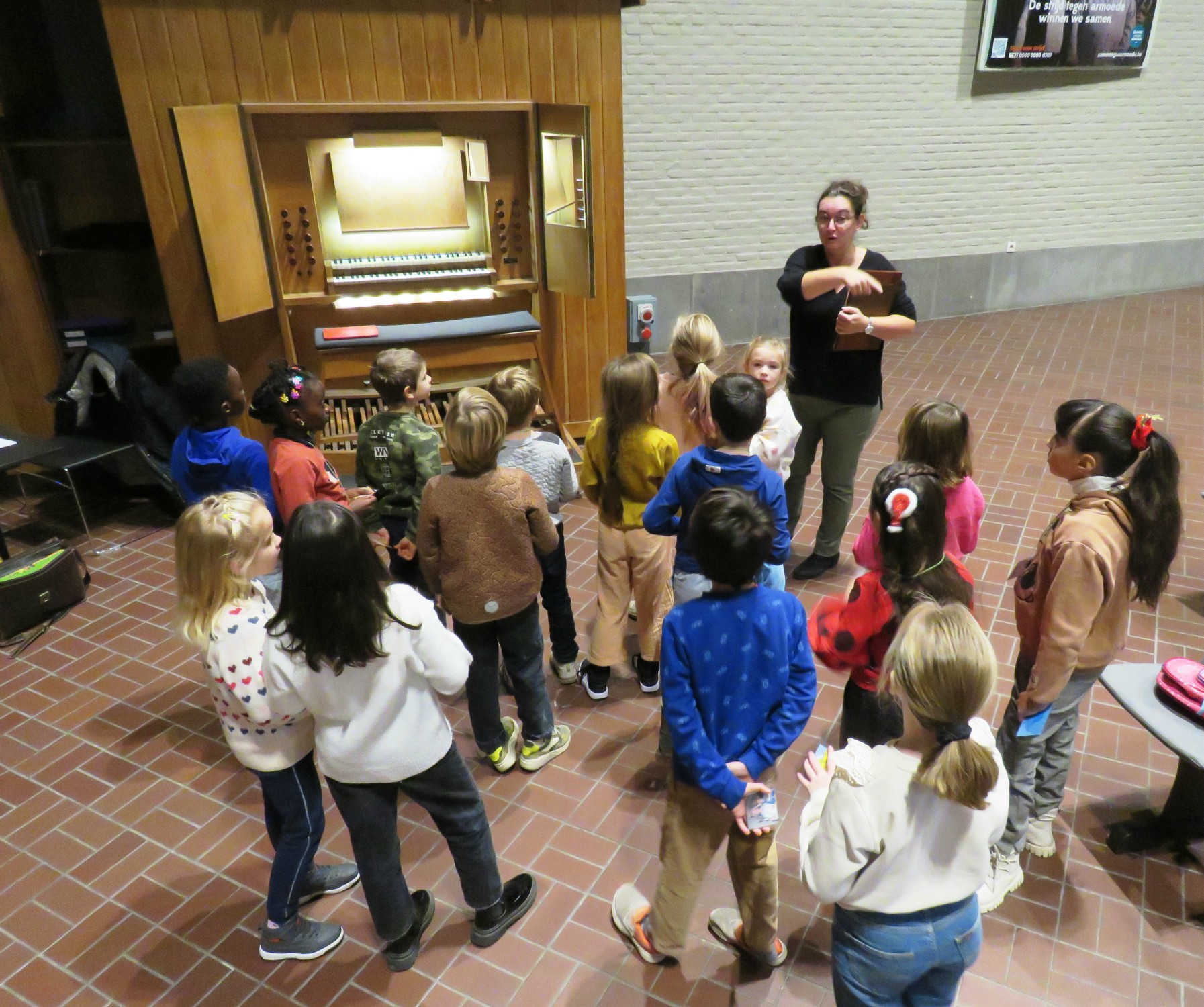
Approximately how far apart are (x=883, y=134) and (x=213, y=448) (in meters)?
8.15

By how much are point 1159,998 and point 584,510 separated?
3810mm

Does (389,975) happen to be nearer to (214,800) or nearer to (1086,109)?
(214,800)

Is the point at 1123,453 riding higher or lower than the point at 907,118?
lower

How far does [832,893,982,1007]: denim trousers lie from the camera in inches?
69.7

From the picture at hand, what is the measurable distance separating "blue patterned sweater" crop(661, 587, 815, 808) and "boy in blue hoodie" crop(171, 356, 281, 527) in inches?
77.7

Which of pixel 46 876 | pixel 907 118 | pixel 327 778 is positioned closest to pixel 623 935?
pixel 327 778

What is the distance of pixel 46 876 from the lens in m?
2.99

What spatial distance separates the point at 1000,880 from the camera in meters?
2.75

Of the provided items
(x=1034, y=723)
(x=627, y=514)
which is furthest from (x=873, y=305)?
(x=1034, y=723)

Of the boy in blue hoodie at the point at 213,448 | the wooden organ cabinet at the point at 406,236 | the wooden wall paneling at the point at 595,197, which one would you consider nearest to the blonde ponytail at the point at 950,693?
the boy in blue hoodie at the point at 213,448

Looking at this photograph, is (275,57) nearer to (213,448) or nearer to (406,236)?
(406,236)

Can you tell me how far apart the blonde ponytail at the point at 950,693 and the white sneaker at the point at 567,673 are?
2308 millimetres

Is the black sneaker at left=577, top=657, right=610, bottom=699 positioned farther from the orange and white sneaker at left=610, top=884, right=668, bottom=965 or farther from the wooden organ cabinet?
the wooden organ cabinet

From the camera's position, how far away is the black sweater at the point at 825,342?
13.4ft
